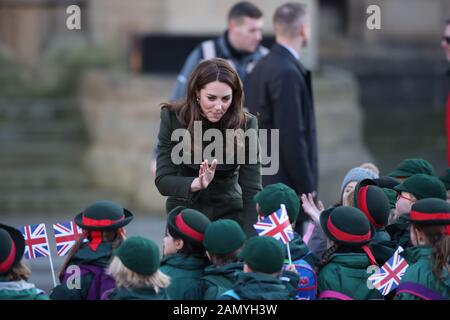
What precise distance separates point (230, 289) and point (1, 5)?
1112 centimetres

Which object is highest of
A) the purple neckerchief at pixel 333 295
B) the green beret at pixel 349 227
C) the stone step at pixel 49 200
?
the green beret at pixel 349 227

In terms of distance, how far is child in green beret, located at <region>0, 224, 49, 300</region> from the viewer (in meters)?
5.06

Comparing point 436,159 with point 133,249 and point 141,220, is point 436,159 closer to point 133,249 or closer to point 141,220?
point 141,220

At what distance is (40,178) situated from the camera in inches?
532

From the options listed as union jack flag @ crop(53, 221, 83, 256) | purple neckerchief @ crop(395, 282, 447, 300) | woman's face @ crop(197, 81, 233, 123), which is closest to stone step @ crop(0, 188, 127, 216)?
union jack flag @ crop(53, 221, 83, 256)

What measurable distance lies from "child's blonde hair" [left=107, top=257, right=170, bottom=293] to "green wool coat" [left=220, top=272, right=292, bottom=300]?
0.91ft

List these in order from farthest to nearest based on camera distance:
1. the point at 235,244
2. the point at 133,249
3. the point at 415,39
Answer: the point at 415,39, the point at 235,244, the point at 133,249

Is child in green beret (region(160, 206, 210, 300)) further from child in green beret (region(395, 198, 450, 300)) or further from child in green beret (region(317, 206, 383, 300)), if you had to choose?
child in green beret (region(395, 198, 450, 300))

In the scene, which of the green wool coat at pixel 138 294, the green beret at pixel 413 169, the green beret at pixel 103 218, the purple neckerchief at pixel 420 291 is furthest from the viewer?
the green beret at pixel 413 169

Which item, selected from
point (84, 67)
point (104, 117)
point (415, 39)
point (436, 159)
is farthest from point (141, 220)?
point (415, 39)

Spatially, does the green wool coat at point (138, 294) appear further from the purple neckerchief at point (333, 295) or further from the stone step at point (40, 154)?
the stone step at point (40, 154)

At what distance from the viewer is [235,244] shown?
5.40 meters

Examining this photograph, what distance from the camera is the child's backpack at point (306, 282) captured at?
5.57 metres

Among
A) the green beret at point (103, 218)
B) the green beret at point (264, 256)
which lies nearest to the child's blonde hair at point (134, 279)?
the green beret at point (264, 256)
